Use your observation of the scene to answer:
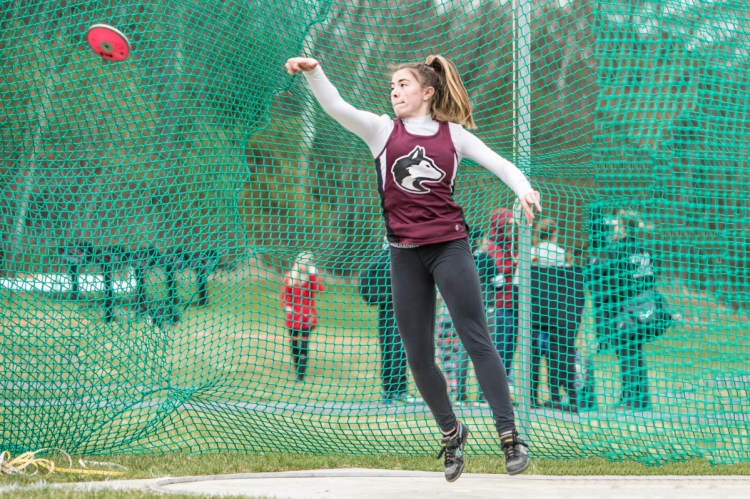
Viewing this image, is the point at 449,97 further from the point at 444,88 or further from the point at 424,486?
the point at 424,486

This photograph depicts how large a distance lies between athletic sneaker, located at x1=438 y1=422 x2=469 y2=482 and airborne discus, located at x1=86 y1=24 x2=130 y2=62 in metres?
2.60

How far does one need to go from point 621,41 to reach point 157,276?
136 inches

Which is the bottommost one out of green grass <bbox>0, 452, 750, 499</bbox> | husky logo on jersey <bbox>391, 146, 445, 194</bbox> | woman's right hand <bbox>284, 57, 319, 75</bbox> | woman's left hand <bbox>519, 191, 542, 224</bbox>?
→ green grass <bbox>0, 452, 750, 499</bbox>

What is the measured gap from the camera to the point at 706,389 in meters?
5.70

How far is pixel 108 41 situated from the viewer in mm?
4309

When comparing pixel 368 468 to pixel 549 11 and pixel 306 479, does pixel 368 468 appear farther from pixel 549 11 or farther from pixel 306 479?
pixel 549 11

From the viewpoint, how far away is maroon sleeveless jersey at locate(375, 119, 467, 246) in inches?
158

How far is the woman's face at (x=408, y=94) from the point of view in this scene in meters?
4.21

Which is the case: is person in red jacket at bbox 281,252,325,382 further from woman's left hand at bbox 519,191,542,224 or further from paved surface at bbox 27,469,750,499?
woman's left hand at bbox 519,191,542,224

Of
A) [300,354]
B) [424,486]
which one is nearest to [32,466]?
[424,486]

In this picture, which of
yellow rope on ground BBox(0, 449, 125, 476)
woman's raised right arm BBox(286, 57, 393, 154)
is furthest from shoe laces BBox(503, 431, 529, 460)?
yellow rope on ground BBox(0, 449, 125, 476)

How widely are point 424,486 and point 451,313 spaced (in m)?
1.12

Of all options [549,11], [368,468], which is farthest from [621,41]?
[368,468]

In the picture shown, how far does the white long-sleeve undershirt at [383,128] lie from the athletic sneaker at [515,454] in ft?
3.83
